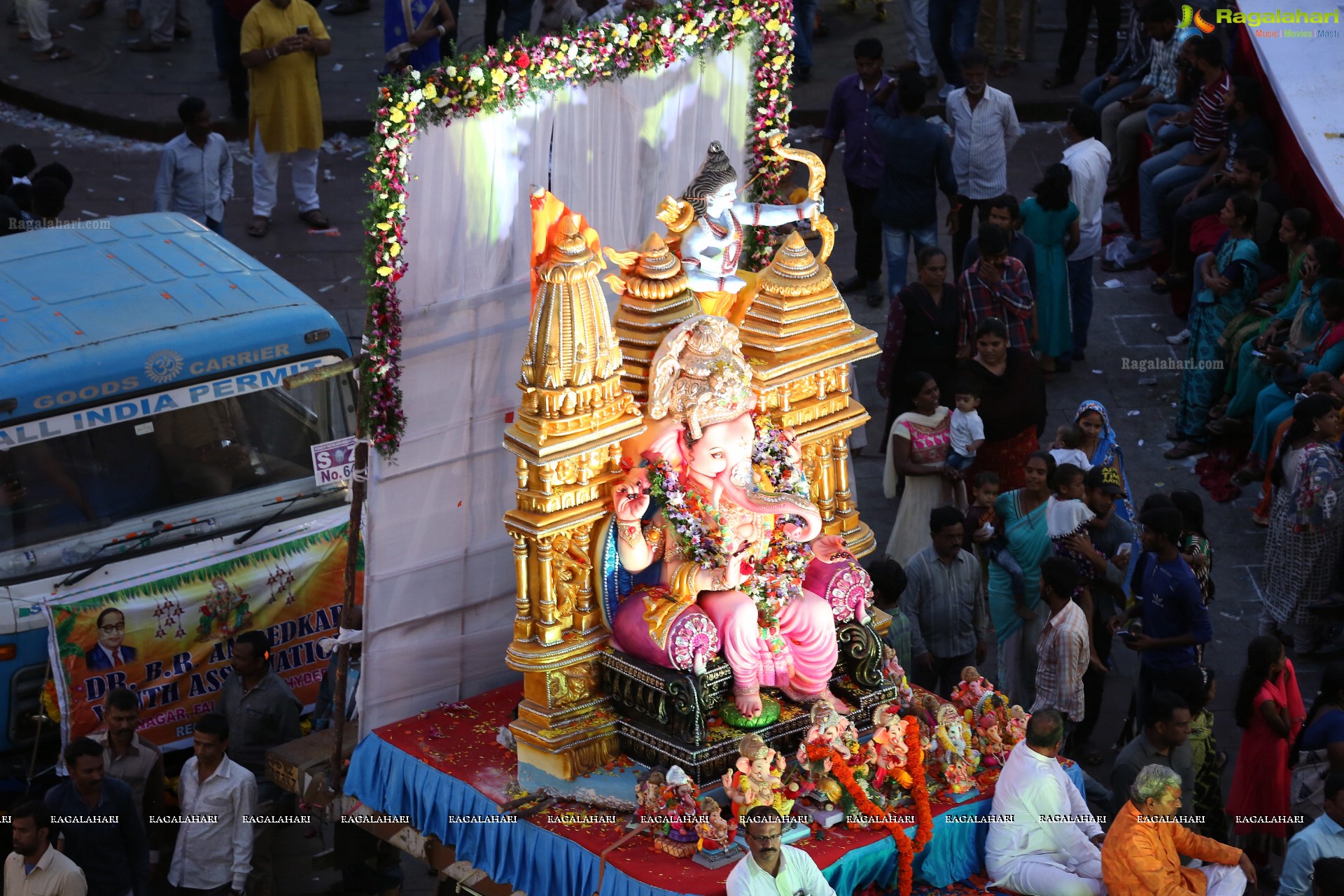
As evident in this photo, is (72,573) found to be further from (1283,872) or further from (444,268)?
(1283,872)

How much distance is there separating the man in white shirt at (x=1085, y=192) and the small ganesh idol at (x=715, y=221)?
17.0 feet

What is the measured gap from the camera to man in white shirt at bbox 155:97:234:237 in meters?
13.8

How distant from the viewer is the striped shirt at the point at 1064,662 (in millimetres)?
9445

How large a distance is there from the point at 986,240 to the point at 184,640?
547 centimetres

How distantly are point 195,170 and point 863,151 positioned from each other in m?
4.82

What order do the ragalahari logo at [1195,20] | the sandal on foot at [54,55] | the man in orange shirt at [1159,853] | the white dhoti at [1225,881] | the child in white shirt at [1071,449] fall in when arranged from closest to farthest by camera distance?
the man in orange shirt at [1159,853], the white dhoti at [1225,881], the child in white shirt at [1071,449], the ragalahari logo at [1195,20], the sandal on foot at [54,55]

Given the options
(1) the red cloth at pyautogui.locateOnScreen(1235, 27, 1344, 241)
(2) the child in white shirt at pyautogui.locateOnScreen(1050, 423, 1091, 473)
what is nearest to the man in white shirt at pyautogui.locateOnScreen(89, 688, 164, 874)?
(2) the child in white shirt at pyautogui.locateOnScreen(1050, 423, 1091, 473)

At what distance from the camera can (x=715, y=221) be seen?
336 inches

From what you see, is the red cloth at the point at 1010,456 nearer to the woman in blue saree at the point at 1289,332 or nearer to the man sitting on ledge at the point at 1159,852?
the woman in blue saree at the point at 1289,332

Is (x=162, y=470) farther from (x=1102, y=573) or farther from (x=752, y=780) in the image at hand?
(x=1102, y=573)

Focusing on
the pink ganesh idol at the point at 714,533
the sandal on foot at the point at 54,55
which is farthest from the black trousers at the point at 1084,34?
the pink ganesh idol at the point at 714,533

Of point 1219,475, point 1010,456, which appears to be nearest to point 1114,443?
point 1010,456

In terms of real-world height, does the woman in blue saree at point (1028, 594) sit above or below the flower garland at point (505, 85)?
below

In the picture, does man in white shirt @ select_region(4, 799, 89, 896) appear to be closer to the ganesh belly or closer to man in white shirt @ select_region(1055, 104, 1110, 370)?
the ganesh belly
